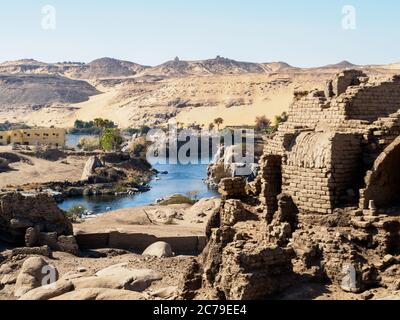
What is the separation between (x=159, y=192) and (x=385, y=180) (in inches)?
1671

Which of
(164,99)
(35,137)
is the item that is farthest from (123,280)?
(164,99)

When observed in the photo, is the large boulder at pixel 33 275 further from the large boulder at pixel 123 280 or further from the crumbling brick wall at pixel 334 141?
the crumbling brick wall at pixel 334 141

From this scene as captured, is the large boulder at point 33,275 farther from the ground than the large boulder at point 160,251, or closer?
farther from the ground

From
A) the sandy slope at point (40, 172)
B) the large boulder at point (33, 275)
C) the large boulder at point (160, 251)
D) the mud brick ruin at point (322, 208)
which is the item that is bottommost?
the sandy slope at point (40, 172)

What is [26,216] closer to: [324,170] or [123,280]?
[123,280]

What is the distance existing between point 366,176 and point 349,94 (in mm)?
1893

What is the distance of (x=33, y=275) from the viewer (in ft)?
45.4

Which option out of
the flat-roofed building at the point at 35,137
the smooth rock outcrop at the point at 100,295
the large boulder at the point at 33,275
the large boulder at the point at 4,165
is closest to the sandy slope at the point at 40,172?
the large boulder at the point at 4,165

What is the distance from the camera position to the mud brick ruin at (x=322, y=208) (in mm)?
9125

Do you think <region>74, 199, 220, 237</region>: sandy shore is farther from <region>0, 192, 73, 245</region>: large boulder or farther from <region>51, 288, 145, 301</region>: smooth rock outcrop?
<region>51, 288, 145, 301</region>: smooth rock outcrop

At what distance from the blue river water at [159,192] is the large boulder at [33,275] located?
28.7m

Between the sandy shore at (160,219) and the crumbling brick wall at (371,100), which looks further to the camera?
the sandy shore at (160,219)

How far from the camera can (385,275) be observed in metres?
9.13

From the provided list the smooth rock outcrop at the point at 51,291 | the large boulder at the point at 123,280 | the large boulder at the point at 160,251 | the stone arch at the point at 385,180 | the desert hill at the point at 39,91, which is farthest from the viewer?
the desert hill at the point at 39,91
